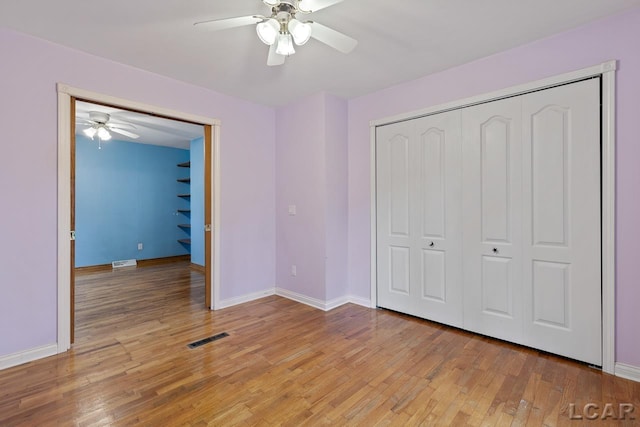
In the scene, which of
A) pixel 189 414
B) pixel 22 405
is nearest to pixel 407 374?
pixel 189 414

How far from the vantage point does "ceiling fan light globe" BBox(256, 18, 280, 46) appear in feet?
6.07

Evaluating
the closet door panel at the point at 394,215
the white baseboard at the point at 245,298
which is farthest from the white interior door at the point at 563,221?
the white baseboard at the point at 245,298

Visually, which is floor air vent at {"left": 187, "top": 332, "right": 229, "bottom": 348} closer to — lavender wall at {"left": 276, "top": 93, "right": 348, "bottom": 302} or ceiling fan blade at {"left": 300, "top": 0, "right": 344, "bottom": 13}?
lavender wall at {"left": 276, "top": 93, "right": 348, "bottom": 302}

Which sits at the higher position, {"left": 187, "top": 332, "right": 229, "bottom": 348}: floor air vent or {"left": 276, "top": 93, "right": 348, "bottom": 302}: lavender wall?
{"left": 276, "top": 93, "right": 348, "bottom": 302}: lavender wall

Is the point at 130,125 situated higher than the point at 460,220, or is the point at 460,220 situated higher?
the point at 130,125

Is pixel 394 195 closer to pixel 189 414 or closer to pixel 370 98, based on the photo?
pixel 370 98

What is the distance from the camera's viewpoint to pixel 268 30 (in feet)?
6.09

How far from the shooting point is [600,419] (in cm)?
169

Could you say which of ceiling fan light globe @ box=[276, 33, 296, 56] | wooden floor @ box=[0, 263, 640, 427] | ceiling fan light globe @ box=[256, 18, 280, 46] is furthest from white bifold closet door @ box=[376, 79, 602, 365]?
ceiling fan light globe @ box=[256, 18, 280, 46]

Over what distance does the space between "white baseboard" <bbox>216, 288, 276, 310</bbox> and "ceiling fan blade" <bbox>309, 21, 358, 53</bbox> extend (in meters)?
2.93

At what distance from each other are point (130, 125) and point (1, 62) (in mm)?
2680

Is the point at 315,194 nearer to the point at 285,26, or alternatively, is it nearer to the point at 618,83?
the point at 285,26

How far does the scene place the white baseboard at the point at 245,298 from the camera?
3597mm

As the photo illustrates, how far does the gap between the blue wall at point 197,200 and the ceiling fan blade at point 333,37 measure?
4.21m
